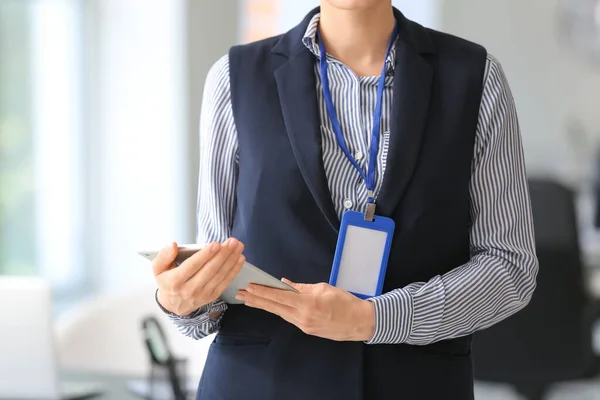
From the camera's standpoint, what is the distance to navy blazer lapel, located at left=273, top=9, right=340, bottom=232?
1245mm

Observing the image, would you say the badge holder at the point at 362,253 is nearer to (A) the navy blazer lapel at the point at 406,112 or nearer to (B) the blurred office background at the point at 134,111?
(A) the navy blazer lapel at the point at 406,112

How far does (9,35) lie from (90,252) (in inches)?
59.1

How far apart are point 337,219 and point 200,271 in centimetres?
25

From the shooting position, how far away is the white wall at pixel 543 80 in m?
5.64

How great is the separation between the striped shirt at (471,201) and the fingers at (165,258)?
155 millimetres

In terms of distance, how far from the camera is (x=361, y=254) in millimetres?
1254

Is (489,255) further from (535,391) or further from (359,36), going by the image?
(535,391)

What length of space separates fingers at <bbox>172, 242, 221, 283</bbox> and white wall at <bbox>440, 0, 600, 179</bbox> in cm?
Result: 485

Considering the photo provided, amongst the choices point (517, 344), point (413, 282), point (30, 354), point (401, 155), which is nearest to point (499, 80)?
point (401, 155)

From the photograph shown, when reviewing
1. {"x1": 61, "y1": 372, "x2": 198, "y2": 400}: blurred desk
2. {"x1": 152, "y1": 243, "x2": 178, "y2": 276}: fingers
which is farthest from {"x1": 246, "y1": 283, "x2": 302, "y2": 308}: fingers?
{"x1": 61, "y1": 372, "x2": 198, "y2": 400}: blurred desk

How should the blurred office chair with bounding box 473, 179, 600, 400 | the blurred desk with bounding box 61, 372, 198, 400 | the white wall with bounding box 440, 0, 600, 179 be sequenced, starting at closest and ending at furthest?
1. the blurred desk with bounding box 61, 372, 198, 400
2. the blurred office chair with bounding box 473, 179, 600, 400
3. the white wall with bounding box 440, 0, 600, 179

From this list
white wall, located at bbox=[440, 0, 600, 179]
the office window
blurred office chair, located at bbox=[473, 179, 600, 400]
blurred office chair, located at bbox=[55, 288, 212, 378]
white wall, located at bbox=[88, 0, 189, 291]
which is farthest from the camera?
white wall, located at bbox=[440, 0, 600, 179]

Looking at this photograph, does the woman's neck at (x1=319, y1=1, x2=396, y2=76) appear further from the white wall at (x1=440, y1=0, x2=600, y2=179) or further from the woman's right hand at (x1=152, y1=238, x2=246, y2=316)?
the white wall at (x1=440, y1=0, x2=600, y2=179)

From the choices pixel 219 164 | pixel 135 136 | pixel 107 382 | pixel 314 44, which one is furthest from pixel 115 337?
pixel 135 136
